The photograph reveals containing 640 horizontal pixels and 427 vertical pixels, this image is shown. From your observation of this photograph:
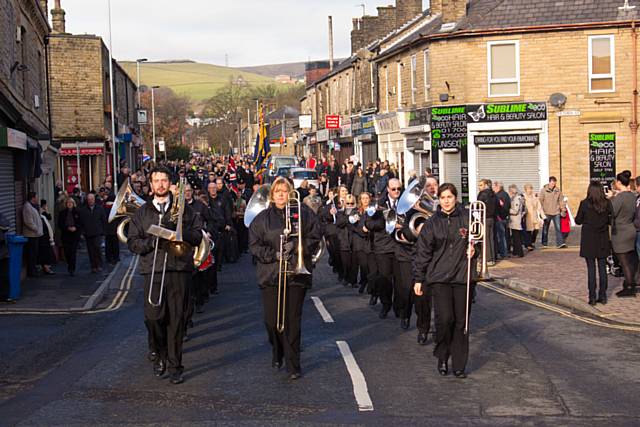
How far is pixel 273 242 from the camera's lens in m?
9.07

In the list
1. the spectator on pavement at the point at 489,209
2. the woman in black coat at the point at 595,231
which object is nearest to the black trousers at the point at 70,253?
the spectator on pavement at the point at 489,209

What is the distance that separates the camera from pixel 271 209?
9.23 metres

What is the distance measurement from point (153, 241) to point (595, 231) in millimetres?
7445

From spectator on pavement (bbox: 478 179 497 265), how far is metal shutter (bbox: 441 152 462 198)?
1362 cm

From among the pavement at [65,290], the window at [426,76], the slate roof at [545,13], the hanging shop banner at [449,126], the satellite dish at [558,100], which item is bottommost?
the pavement at [65,290]

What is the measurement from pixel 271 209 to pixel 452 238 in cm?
184

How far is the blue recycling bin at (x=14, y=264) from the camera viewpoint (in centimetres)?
1562

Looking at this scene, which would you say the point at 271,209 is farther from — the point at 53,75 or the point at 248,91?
the point at 248,91

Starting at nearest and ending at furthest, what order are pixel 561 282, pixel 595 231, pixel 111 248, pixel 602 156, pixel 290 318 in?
1. pixel 290 318
2. pixel 595 231
3. pixel 561 282
4. pixel 111 248
5. pixel 602 156

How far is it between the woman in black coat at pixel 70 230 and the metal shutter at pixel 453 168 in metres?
17.0

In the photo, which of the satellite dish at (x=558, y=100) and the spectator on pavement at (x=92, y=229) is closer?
the spectator on pavement at (x=92, y=229)

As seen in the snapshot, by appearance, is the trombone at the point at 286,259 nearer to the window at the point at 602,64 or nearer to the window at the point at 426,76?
the window at the point at 602,64

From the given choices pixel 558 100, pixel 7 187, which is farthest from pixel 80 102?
pixel 7 187

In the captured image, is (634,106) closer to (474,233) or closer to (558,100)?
(558,100)
